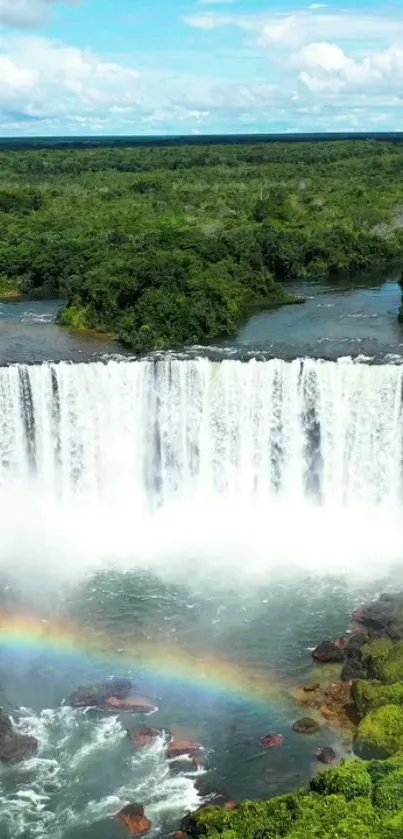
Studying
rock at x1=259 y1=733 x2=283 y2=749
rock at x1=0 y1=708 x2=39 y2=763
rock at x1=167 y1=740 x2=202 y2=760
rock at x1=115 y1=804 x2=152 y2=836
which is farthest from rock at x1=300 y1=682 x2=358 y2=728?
rock at x1=0 y1=708 x2=39 y2=763

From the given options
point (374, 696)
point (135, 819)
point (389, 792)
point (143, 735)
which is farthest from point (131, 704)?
point (389, 792)

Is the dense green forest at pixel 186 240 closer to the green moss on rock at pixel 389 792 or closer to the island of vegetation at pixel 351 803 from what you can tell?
the island of vegetation at pixel 351 803

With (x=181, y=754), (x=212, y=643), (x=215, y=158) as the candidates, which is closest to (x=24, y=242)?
(x=212, y=643)

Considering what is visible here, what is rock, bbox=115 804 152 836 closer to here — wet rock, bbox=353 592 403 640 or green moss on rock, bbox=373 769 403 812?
green moss on rock, bbox=373 769 403 812

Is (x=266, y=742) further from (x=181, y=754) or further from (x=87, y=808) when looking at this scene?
(x=87, y=808)

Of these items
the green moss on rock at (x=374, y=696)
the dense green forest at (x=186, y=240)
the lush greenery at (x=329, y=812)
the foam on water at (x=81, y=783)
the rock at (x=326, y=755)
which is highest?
the dense green forest at (x=186, y=240)

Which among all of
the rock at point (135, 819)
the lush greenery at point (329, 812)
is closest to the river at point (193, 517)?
the rock at point (135, 819)
